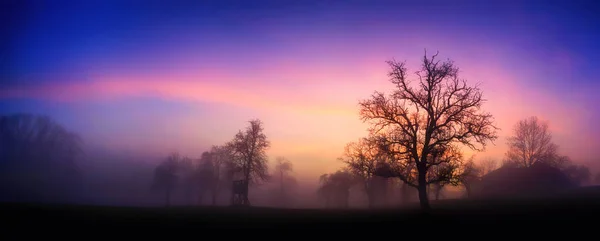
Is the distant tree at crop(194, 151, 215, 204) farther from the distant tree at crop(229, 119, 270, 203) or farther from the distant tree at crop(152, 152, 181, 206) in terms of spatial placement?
the distant tree at crop(229, 119, 270, 203)

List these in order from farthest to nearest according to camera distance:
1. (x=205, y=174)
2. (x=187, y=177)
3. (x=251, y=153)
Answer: (x=187, y=177)
(x=205, y=174)
(x=251, y=153)

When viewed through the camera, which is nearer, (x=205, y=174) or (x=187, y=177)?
(x=205, y=174)

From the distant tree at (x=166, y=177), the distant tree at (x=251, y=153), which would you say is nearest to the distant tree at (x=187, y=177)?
the distant tree at (x=166, y=177)

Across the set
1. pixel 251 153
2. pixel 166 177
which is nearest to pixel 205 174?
pixel 166 177

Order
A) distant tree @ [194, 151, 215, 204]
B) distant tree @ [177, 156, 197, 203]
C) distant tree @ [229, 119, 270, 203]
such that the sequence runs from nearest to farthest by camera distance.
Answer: distant tree @ [229, 119, 270, 203], distant tree @ [194, 151, 215, 204], distant tree @ [177, 156, 197, 203]

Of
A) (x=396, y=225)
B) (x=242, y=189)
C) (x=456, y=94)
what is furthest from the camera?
(x=242, y=189)

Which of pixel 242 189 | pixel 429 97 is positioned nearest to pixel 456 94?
pixel 429 97

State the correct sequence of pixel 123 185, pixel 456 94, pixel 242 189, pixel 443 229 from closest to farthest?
pixel 443 229 < pixel 456 94 < pixel 242 189 < pixel 123 185

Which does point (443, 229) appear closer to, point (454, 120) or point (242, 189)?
point (454, 120)

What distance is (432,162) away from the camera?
23750mm

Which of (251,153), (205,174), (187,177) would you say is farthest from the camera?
(187,177)

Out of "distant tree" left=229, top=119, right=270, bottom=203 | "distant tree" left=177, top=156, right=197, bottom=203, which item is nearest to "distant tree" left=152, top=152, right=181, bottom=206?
"distant tree" left=177, top=156, right=197, bottom=203

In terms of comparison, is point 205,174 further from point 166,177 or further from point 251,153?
point 251,153

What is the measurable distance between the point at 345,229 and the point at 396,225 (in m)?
2.93
